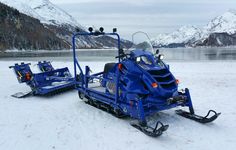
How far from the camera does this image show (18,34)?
406 ft

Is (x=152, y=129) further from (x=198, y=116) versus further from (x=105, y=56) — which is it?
(x=105, y=56)

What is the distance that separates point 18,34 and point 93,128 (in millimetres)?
123296

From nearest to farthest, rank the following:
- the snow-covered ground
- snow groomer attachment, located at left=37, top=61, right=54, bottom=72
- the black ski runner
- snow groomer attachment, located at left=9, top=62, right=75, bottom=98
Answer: the snow-covered ground → the black ski runner → snow groomer attachment, located at left=9, top=62, right=75, bottom=98 → snow groomer attachment, located at left=37, top=61, right=54, bottom=72

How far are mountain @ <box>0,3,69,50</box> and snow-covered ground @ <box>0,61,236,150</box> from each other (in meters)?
103

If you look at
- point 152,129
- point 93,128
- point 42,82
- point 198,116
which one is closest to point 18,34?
point 42,82

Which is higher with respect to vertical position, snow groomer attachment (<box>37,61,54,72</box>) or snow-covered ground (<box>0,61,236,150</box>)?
snow groomer attachment (<box>37,61,54,72</box>)

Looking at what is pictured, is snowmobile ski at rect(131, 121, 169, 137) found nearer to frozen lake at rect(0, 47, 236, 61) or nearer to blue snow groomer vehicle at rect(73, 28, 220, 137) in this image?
blue snow groomer vehicle at rect(73, 28, 220, 137)

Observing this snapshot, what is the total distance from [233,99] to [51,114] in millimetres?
6076

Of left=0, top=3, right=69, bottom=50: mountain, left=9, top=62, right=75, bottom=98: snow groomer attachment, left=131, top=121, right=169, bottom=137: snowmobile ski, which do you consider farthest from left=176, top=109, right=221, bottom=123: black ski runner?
left=0, top=3, right=69, bottom=50: mountain

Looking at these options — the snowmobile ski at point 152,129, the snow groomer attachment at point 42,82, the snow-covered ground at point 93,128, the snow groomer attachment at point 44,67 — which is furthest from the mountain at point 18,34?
the snowmobile ski at point 152,129

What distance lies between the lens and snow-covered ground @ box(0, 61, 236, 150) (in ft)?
22.2

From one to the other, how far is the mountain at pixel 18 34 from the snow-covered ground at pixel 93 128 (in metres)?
103

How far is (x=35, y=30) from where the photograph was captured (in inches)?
5664

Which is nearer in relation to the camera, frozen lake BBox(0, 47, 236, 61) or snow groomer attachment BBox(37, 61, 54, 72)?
snow groomer attachment BBox(37, 61, 54, 72)
